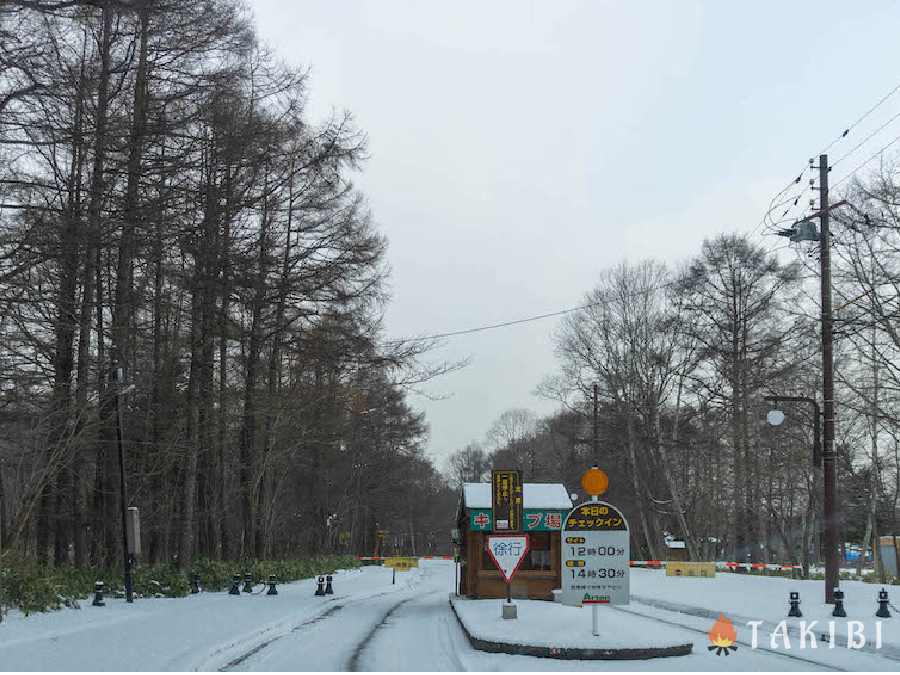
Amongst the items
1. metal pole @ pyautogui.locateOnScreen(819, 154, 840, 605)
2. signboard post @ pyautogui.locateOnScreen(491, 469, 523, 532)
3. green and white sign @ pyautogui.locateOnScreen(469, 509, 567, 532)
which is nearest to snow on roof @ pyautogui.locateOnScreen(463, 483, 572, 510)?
green and white sign @ pyautogui.locateOnScreen(469, 509, 567, 532)

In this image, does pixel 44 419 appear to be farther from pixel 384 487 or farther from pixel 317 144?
pixel 384 487

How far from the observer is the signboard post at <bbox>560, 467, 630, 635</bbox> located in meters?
13.7

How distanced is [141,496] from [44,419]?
1133 centimetres

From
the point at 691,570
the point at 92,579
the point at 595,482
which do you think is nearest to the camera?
the point at 595,482

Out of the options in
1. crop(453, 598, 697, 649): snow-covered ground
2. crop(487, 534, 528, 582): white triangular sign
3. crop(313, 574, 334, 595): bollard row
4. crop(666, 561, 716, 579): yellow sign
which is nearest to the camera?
crop(453, 598, 697, 649): snow-covered ground

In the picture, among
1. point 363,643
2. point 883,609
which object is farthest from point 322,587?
point 883,609

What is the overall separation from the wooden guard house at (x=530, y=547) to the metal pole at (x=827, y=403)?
6035mm

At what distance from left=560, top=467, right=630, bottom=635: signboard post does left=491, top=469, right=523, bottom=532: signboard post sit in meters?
5.99

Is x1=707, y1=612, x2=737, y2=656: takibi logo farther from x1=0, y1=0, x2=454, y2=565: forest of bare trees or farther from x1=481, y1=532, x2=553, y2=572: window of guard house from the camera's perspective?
x1=0, y1=0, x2=454, y2=565: forest of bare trees

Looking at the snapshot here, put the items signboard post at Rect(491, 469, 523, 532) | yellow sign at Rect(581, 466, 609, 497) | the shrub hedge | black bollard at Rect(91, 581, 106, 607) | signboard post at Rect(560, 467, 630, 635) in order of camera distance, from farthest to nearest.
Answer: black bollard at Rect(91, 581, 106, 607)
signboard post at Rect(491, 469, 523, 532)
the shrub hedge
yellow sign at Rect(581, 466, 609, 497)
signboard post at Rect(560, 467, 630, 635)

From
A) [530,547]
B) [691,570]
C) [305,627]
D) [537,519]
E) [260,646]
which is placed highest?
[537,519]

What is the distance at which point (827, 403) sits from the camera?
73.4ft

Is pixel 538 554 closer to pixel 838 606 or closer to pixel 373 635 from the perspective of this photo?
pixel 838 606

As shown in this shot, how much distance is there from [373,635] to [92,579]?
32.3 feet
